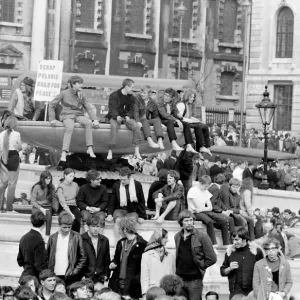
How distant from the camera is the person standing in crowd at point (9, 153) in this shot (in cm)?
2181

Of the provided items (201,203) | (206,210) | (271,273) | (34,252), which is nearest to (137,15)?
(206,210)

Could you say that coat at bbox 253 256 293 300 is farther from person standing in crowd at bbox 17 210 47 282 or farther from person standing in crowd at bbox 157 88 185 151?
person standing in crowd at bbox 157 88 185 151

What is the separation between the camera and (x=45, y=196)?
20.5 metres

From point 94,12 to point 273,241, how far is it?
54390 millimetres

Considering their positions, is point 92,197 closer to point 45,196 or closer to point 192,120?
point 45,196

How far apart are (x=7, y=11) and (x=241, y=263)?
51431 mm

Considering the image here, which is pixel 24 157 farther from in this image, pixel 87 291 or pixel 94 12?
pixel 94 12

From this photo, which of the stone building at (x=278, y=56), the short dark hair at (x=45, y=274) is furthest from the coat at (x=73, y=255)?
the stone building at (x=278, y=56)

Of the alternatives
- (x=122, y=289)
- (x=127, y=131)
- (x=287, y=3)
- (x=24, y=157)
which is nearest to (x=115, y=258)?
(x=122, y=289)

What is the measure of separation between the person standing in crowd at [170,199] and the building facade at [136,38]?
45723 mm

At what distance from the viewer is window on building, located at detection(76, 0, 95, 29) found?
7000cm

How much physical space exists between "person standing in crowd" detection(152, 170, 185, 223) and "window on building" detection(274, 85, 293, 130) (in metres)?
44.3

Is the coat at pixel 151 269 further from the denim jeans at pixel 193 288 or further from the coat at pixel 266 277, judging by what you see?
the coat at pixel 266 277

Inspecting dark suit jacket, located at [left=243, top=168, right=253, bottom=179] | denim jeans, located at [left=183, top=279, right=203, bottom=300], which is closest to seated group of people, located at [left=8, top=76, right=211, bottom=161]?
denim jeans, located at [left=183, top=279, right=203, bottom=300]
